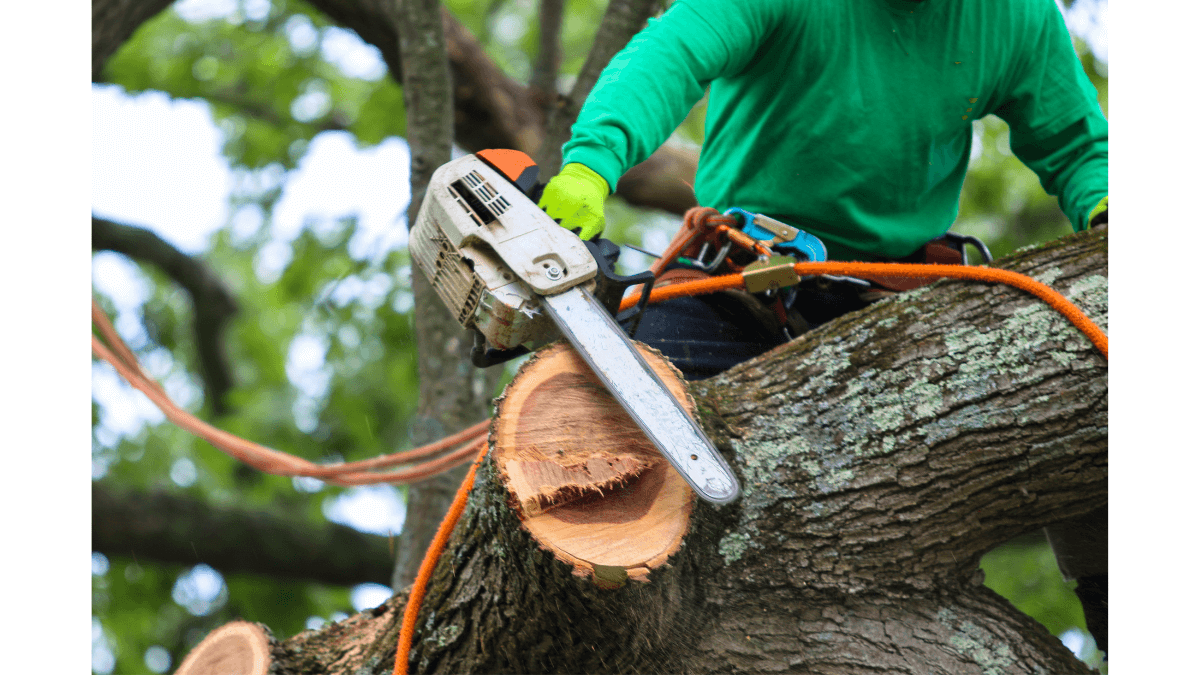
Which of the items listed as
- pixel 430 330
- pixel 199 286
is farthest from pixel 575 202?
pixel 199 286

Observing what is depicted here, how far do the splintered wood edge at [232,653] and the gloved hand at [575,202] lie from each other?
92 cm

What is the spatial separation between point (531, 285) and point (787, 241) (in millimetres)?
705

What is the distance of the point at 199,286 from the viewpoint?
585 centimetres

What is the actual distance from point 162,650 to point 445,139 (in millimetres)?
3765

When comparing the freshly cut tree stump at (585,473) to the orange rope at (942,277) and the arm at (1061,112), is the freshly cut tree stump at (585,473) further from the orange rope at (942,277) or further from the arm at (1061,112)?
the arm at (1061,112)

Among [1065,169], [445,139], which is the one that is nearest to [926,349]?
[1065,169]

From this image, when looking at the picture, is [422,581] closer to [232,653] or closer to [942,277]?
[232,653]

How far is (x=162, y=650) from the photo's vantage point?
15.8 ft

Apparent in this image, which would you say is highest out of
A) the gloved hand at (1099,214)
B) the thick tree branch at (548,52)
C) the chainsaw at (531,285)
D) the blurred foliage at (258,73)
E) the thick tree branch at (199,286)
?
the gloved hand at (1099,214)

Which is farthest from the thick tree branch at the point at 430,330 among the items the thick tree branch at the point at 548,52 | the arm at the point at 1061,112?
the arm at the point at 1061,112

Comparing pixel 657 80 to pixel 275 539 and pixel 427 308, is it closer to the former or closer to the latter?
pixel 427 308

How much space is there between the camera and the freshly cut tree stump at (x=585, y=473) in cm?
119

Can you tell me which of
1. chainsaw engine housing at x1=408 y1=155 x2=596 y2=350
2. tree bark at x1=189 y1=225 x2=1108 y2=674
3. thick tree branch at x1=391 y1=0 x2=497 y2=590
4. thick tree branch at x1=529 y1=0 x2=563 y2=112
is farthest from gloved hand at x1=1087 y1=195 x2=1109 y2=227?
thick tree branch at x1=529 y1=0 x2=563 y2=112

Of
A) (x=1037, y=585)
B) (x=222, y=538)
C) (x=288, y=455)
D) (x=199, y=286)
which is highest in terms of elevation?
(x=288, y=455)
